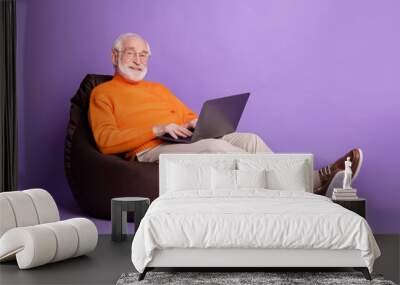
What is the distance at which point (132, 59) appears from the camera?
6840 millimetres

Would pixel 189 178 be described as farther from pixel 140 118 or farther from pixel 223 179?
pixel 140 118

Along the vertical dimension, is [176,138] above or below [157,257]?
above

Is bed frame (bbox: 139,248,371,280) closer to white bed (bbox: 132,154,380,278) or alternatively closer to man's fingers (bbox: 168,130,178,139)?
white bed (bbox: 132,154,380,278)

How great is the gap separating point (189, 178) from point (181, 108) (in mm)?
1026

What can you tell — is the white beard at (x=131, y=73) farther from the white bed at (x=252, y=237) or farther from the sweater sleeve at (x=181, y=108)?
the white bed at (x=252, y=237)

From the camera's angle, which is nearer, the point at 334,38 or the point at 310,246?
the point at 310,246

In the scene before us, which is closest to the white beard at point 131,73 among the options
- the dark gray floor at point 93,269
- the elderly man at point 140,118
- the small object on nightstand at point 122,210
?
the elderly man at point 140,118

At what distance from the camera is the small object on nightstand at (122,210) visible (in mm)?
6070

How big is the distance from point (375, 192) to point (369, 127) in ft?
2.19

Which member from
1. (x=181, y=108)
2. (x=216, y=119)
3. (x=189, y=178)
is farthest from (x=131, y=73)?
(x=189, y=178)

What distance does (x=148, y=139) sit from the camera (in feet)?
22.0

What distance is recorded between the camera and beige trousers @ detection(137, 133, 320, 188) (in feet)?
21.8

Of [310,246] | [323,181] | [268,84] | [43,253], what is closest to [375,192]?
[323,181]

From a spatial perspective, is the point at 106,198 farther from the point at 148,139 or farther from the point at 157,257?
the point at 157,257
